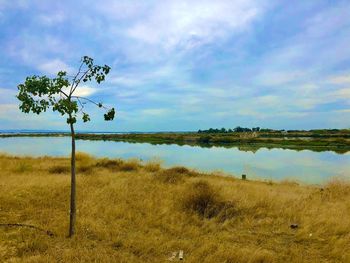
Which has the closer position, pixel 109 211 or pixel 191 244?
pixel 191 244

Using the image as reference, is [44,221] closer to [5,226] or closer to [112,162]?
[5,226]

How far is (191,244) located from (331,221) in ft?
14.6

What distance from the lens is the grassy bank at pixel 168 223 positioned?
7.45m

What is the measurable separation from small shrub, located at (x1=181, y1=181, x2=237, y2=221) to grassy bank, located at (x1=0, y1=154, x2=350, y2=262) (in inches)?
1.3

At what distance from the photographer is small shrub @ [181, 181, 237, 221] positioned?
35.3 ft

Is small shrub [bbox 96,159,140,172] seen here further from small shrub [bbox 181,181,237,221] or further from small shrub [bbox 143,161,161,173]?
small shrub [bbox 181,181,237,221]

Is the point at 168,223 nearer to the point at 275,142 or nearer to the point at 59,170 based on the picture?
the point at 59,170

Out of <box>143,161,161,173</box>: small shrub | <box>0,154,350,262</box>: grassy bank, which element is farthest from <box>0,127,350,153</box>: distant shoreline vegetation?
<box>0,154,350,262</box>: grassy bank

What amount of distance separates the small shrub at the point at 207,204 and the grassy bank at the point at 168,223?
0.11 feet

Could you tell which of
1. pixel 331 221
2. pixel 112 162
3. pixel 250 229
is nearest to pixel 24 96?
pixel 250 229

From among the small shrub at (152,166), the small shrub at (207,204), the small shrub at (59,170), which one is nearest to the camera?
the small shrub at (207,204)

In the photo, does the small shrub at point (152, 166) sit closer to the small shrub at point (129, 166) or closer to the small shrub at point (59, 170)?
the small shrub at point (129, 166)

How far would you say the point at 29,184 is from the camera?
1401cm

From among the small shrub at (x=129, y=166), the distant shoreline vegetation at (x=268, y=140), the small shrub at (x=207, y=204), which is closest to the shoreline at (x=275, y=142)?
the distant shoreline vegetation at (x=268, y=140)
